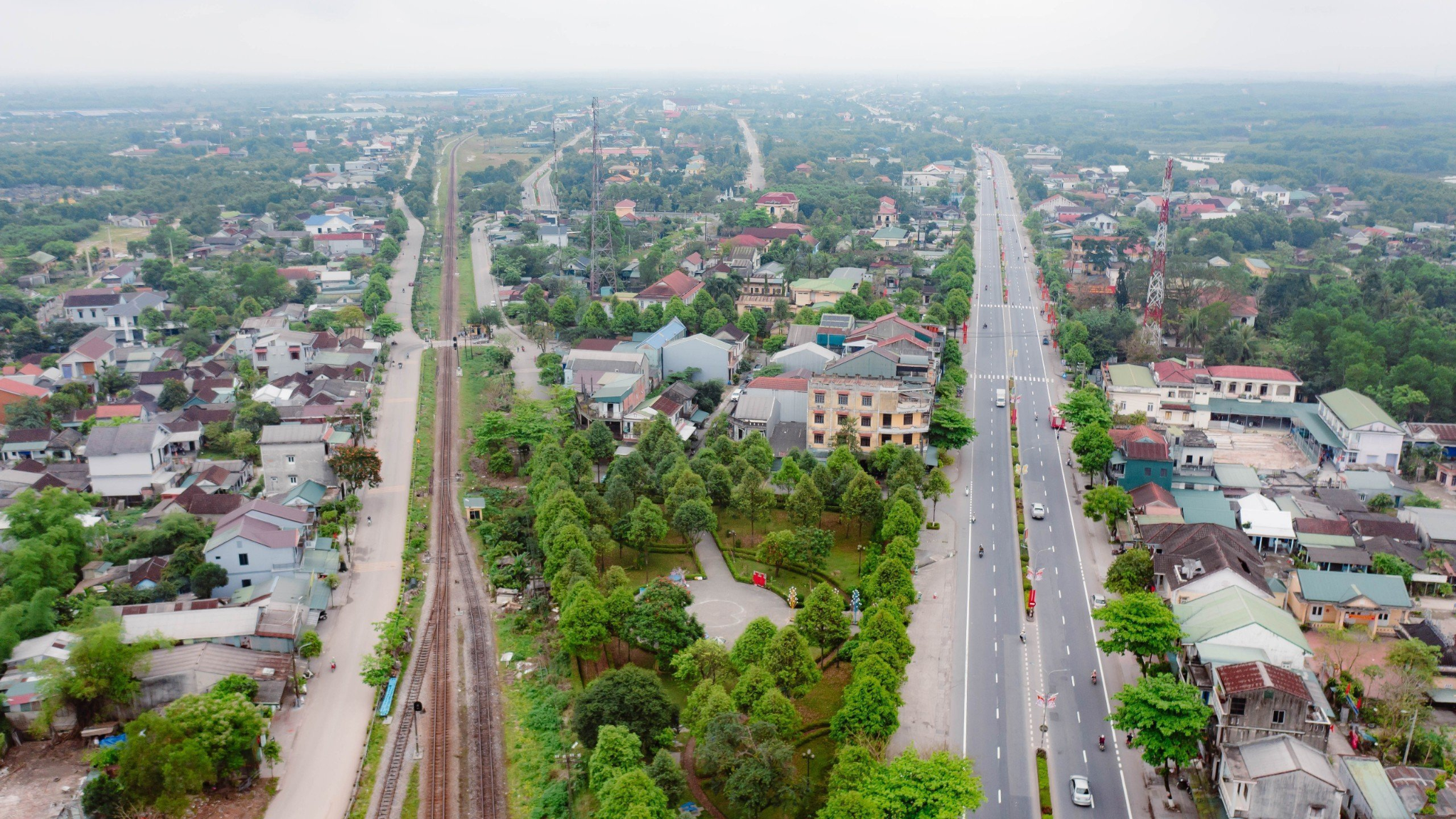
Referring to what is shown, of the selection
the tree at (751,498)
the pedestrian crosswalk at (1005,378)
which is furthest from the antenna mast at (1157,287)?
the tree at (751,498)

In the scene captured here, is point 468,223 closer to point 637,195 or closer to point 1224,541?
point 637,195

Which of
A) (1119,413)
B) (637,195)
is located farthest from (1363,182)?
(1119,413)

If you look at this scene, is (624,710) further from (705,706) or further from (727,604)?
(727,604)

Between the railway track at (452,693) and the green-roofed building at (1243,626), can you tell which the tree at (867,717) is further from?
the green-roofed building at (1243,626)

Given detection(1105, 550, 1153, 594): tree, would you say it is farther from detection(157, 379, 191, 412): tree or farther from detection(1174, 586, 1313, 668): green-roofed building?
detection(157, 379, 191, 412): tree

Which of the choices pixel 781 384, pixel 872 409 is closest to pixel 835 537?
pixel 872 409

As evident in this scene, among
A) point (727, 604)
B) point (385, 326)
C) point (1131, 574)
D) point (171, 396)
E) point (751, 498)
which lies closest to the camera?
point (1131, 574)
